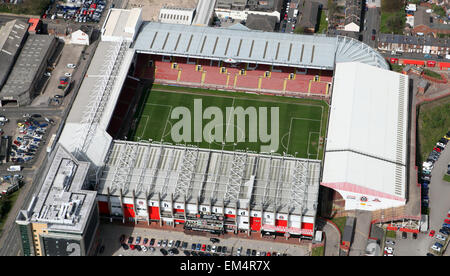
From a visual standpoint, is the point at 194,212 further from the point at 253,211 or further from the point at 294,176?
the point at 294,176

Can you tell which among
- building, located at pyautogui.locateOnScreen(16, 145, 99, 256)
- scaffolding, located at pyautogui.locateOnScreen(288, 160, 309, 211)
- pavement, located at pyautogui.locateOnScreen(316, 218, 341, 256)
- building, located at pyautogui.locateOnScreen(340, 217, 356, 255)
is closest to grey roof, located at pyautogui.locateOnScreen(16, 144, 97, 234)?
building, located at pyautogui.locateOnScreen(16, 145, 99, 256)

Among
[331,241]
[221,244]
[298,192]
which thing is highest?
[298,192]

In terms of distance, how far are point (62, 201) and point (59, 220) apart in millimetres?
6759

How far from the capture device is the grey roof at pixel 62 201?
605ft

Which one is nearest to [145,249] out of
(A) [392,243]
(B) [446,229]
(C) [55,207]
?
(C) [55,207]

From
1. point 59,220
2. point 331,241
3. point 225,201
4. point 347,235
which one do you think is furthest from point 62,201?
point 347,235

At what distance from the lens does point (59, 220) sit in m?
184

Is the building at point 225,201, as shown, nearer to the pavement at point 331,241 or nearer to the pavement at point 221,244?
the pavement at point 221,244

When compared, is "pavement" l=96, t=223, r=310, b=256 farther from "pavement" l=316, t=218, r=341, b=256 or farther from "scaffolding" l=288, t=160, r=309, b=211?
"scaffolding" l=288, t=160, r=309, b=211

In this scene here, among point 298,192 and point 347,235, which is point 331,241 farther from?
point 298,192

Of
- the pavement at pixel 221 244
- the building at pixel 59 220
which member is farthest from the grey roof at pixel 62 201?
the pavement at pixel 221 244

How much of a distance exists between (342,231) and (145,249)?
50.5 metres

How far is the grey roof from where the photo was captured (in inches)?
7264
